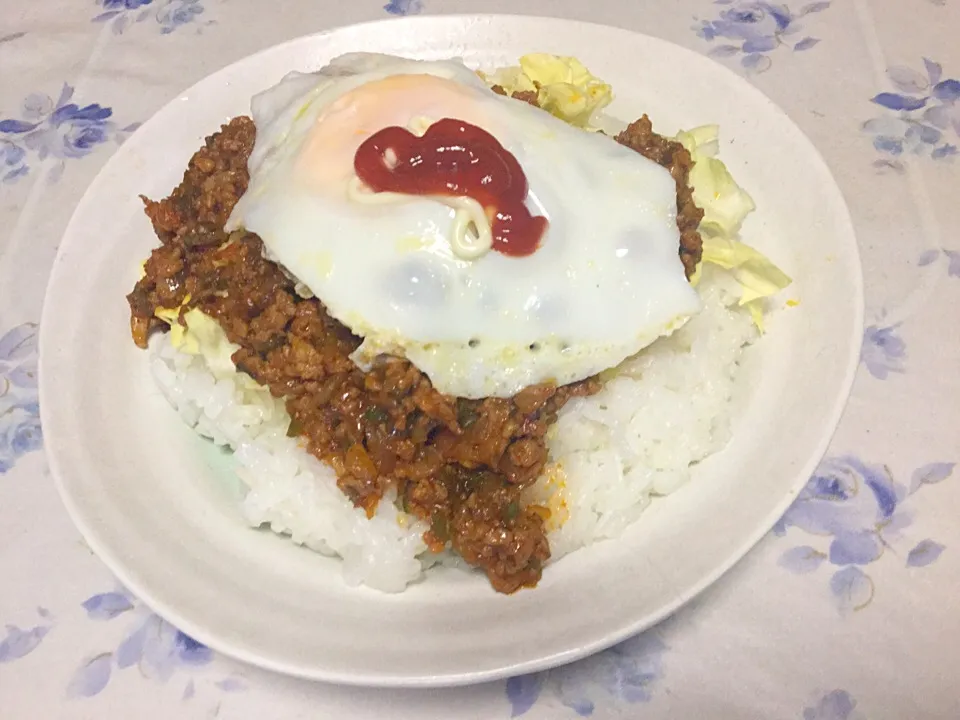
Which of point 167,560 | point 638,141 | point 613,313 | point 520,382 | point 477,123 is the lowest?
point 167,560

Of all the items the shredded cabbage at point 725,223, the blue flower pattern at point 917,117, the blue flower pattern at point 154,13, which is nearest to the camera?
the shredded cabbage at point 725,223

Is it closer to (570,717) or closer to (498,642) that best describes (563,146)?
(498,642)

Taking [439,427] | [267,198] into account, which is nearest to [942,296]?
[439,427]

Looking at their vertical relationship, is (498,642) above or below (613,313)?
below

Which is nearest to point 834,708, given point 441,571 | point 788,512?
point 788,512

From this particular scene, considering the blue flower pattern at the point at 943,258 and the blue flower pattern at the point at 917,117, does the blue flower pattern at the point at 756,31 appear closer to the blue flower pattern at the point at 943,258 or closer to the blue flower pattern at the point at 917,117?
the blue flower pattern at the point at 917,117

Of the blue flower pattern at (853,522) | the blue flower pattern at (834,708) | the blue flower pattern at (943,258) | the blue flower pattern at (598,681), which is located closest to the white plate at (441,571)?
the blue flower pattern at (598,681)

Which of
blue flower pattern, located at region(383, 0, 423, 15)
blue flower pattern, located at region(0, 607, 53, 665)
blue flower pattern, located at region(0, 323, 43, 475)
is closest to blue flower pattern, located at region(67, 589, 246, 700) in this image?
blue flower pattern, located at region(0, 607, 53, 665)
